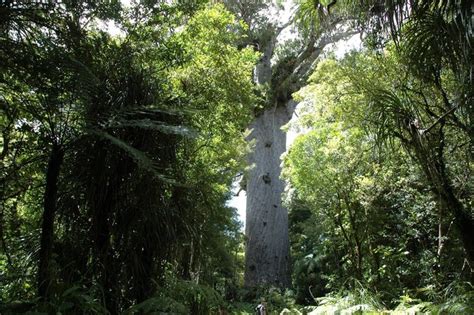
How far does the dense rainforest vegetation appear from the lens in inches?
122

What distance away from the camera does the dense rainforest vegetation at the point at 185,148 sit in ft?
10.2

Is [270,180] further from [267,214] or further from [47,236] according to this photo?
[47,236]

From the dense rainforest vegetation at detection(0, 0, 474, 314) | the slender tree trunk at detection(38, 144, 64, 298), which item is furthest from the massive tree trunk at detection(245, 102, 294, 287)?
the slender tree trunk at detection(38, 144, 64, 298)

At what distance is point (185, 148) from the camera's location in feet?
14.4

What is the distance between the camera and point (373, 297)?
18.4ft

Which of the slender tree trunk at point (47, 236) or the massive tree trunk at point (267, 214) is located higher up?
the massive tree trunk at point (267, 214)

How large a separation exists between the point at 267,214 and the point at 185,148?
Answer: 25.5ft

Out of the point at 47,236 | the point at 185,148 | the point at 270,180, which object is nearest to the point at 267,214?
the point at 270,180

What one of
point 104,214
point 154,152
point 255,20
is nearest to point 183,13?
point 154,152

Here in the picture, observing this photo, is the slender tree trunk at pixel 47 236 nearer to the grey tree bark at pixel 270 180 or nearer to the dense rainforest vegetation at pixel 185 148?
the dense rainforest vegetation at pixel 185 148

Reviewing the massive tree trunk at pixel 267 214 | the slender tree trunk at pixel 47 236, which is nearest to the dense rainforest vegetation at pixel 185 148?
the slender tree trunk at pixel 47 236

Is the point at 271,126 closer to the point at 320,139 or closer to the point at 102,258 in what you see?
the point at 320,139

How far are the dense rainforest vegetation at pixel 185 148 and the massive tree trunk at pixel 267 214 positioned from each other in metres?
4.15

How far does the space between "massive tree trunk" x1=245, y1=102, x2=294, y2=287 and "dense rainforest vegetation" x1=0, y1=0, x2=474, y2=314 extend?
163 inches
